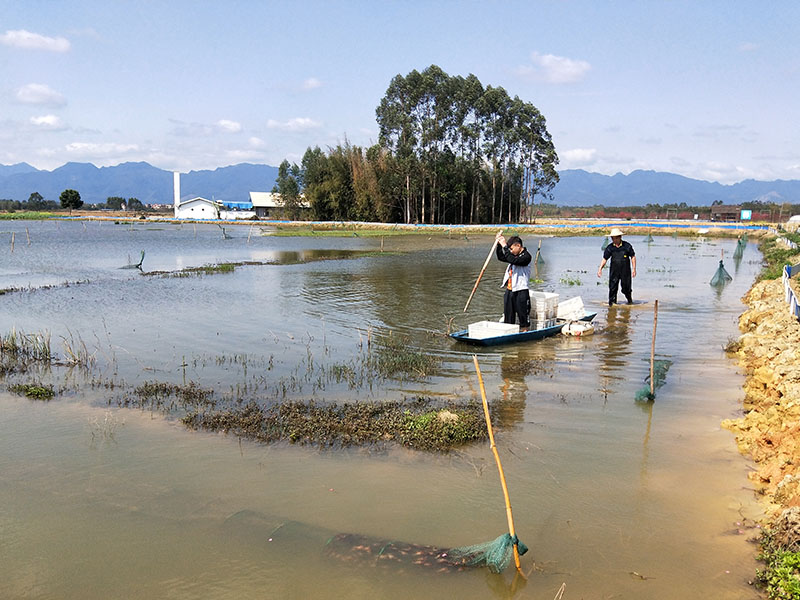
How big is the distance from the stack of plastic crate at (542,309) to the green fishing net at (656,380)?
8.18 ft

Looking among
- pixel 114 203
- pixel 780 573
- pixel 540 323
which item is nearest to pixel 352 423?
pixel 780 573

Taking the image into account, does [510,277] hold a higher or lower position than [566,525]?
higher

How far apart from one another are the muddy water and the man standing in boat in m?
0.63

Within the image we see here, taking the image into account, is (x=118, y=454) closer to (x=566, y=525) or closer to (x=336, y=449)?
(x=336, y=449)

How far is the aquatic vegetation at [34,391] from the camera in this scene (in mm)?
7844

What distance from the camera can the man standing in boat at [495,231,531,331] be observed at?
400 inches

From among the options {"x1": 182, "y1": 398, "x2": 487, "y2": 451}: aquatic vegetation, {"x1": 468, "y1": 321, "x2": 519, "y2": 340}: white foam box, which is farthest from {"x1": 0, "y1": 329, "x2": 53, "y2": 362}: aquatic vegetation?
{"x1": 468, "y1": 321, "x2": 519, "y2": 340}: white foam box

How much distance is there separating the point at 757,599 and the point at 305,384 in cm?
587

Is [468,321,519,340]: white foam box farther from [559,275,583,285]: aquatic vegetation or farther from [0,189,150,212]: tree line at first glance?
[0,189,150,212]: tree line

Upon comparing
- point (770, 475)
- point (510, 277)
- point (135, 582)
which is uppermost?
point (510, 277)

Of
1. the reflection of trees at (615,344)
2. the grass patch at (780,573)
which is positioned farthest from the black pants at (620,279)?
the grass patch at (780,573)

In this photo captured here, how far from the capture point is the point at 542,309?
11375 mm

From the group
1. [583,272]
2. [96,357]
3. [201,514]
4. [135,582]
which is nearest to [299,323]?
[96,357]

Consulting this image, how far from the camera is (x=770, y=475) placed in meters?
5.27
